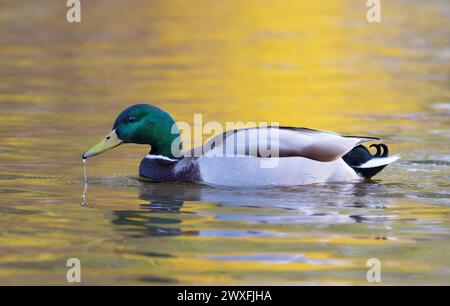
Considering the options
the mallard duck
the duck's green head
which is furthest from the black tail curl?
A: the duck's green head

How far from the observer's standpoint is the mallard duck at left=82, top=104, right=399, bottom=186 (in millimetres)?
8203

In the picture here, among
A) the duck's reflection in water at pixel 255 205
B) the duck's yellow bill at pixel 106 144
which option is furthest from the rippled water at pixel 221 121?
the duck's yellow bill at pixel 106 144

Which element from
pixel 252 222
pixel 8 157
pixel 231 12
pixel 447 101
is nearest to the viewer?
pixel 252 222

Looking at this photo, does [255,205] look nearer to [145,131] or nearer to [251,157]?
[251,157]

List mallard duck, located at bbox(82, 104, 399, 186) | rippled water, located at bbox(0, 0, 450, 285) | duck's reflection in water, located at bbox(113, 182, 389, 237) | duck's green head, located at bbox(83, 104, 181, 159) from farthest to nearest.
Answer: duck's green head, located at bbox(83, 104, 181, 159)
mallard duck, located at bbox(82, 104, 399, 186)
duck's reflection in water, located at bbox(113, 182, 389, 237)
rippled water, located at bbox(0, 0, 450, 285)

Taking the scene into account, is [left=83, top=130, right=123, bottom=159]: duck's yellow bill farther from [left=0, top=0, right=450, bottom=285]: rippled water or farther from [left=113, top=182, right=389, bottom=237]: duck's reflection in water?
[left=113, top=182, right=389, bottom=237]: duck's reflection in water

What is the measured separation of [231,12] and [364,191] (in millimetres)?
14470

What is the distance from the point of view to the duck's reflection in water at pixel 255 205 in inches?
280

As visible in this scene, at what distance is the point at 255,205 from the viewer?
25.0ft

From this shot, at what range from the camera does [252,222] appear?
7.07 meters

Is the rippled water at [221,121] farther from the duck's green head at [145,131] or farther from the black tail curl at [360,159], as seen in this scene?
the duck's green head at [145,131]
